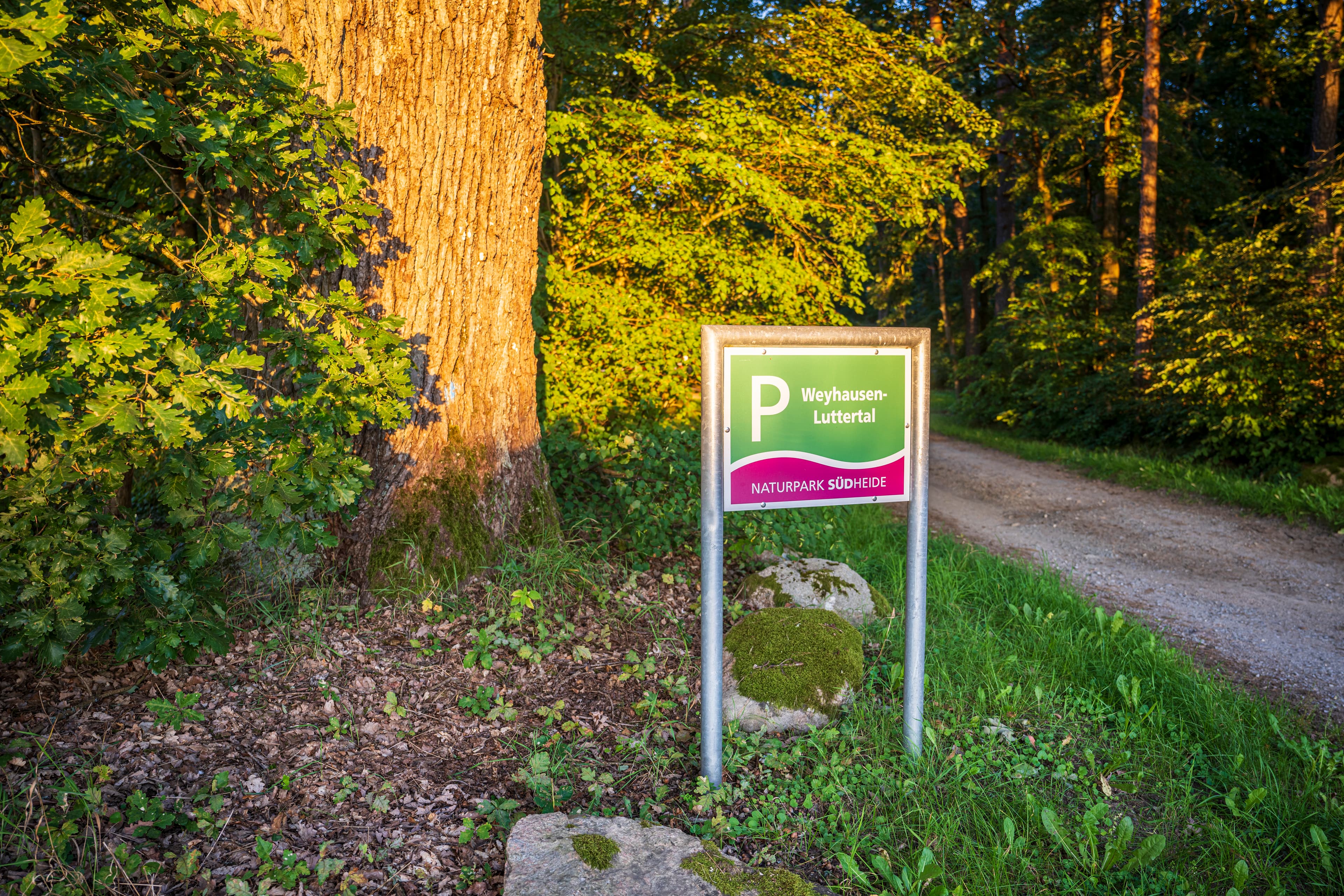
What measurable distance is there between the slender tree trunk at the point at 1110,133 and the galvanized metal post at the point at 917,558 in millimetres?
14169

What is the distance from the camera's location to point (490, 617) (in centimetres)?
371

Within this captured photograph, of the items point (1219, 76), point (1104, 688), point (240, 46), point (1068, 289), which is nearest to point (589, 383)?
point (240, 46)

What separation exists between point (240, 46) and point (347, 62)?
69cm

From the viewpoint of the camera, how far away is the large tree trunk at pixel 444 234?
140 inches

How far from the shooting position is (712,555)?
2758 millimetres

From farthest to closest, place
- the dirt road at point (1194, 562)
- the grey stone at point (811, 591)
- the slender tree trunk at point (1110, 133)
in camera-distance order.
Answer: the slender tree trunk at point (1110, 133) < the dirt road at point (1194, 562) < the grey stone at point (811, 591)

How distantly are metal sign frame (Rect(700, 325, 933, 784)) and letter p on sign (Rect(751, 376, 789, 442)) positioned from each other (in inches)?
4.5

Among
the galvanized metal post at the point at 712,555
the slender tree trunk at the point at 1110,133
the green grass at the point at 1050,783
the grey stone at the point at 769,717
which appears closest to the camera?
the green grass at the point at 1050,783

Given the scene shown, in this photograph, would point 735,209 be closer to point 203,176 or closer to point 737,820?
point 203,176

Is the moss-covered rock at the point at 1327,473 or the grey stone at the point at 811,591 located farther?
the moss-covered rock at the point at 1327,473

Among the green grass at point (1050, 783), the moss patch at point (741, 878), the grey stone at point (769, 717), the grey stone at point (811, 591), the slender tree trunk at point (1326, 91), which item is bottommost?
the green grass at point (1050, 783)

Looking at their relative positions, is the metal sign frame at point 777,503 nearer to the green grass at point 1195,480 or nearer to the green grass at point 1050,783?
the green grass at point 1050,783

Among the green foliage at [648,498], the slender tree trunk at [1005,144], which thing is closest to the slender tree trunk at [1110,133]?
the slender tree trunk at [1005,144]

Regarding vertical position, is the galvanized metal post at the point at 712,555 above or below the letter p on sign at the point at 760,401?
below
